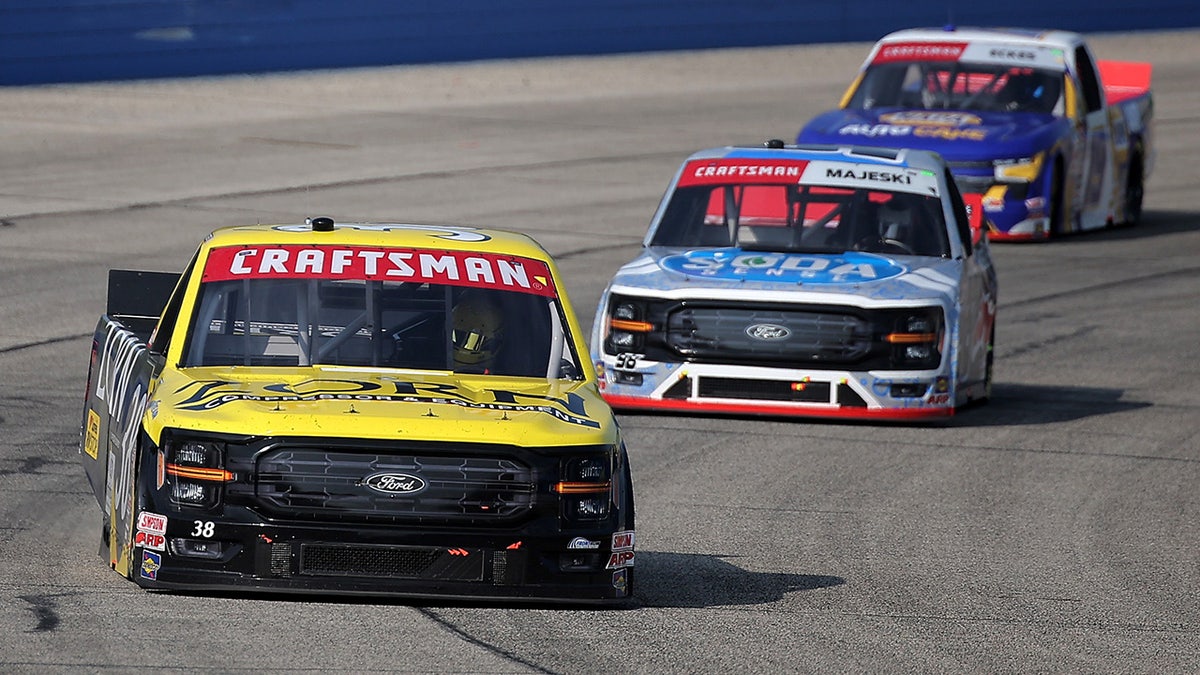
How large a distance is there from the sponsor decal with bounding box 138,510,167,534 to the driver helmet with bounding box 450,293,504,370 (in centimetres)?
144

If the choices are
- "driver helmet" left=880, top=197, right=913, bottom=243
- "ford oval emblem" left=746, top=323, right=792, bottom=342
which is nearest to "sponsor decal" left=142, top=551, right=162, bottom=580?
"ford oval emblem" left=746, top=323, right=792, bottom=342

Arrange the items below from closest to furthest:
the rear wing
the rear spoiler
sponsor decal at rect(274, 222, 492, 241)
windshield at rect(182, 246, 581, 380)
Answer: windshield at rect(182, 246, 581, 380) → sponsor decal at rect(274, 222, 492, 241) → the rear wing → the rear spoiler

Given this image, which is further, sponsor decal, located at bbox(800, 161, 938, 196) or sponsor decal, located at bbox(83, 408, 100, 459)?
sponsor decal, located at bbox(800, 161, 938, 196)

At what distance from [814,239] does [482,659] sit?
277 inches

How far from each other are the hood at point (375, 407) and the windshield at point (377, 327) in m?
0.16

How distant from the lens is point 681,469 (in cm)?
1146

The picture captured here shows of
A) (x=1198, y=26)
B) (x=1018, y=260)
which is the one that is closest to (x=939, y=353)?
(x=1018, y=260)

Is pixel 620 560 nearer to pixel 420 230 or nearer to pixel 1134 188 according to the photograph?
pixel 420 230

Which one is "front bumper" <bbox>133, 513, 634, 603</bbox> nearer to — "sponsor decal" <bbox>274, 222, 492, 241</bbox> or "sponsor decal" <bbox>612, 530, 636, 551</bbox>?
"sponsor decal" <bbox>612, 530, 636, 551</bbox>

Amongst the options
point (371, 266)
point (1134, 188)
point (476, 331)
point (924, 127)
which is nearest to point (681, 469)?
point (476, 331)

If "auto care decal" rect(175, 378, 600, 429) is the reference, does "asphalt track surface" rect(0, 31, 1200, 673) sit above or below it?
below

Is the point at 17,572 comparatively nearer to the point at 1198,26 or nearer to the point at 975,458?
the point at 975,458

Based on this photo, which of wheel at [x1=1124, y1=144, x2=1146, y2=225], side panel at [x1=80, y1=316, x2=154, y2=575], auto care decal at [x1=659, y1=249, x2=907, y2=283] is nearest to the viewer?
side panel at [x1=80, y1=316, x2=154, y2=575]

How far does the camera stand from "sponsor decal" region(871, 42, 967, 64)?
21.2 m
